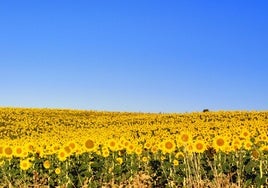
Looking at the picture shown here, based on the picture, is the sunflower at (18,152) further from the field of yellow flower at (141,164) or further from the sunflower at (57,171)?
the sunflower at (57,171)

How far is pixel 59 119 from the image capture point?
4400 centimetres

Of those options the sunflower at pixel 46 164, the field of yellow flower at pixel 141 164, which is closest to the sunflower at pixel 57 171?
the field of yellow flower at pixel 141 164

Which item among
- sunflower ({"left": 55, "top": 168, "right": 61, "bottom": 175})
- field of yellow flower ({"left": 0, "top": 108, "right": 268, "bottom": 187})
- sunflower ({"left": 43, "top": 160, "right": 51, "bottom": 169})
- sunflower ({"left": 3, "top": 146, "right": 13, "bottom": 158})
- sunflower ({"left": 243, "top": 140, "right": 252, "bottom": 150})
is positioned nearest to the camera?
field of yellow flower ({"left": 0, "top": 108, "right": 268, "bottom": 187})

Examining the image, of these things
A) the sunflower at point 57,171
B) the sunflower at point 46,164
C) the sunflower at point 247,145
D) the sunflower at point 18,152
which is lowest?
the sunflower at point 57,171

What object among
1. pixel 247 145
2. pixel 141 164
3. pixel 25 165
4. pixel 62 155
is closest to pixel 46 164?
pixel 25 165

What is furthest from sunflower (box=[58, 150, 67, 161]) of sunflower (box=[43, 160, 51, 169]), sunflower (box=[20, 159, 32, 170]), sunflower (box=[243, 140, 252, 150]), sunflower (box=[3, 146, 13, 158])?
sunflower (box=[243, 140, 252, 150])

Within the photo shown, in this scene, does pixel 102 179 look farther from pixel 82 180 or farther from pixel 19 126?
pixel 19 126

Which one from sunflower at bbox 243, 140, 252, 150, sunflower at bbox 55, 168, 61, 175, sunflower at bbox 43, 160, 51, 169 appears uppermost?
sunflower at bbox 243, 140, 252, 150

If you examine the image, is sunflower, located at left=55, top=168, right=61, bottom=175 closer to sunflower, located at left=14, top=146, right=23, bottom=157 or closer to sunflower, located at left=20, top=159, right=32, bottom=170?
sunflower, located at left=20, top=159, right=32, bottom=170

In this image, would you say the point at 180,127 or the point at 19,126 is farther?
the point at 19,126

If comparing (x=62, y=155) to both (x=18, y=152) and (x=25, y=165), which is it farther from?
(x=18, y=152)

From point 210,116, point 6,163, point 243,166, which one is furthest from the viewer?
point 210,116

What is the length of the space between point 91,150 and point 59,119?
33522 mm

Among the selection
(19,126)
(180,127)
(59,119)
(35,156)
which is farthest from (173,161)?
(59,119)
